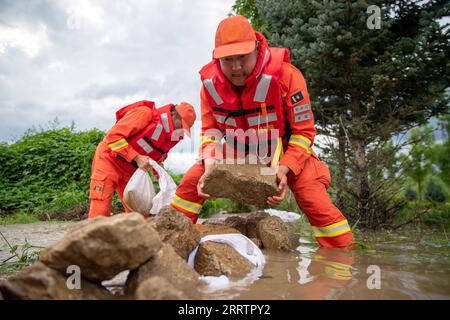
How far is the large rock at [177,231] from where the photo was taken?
260cm

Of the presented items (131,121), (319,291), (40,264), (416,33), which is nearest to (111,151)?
(131,121)

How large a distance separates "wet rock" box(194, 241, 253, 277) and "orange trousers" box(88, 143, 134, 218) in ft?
7.57

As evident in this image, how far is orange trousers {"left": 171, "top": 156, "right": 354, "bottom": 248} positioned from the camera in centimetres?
343

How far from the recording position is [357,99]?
640 centimetres

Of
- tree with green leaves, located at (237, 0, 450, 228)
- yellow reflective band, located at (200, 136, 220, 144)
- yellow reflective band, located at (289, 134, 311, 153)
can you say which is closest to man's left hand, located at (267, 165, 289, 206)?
yellow reflective band, located at (289, 134, 311, 153)

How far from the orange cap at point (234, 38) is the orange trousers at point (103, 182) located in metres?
2.33

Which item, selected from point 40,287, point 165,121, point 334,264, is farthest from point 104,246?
point 165,121

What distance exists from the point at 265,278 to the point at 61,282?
1.22 meters

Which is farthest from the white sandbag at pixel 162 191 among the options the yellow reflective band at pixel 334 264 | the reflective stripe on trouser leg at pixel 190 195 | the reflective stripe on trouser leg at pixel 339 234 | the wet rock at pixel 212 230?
the yellow reflective band at pixel 334 264

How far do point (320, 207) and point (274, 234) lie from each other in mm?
507

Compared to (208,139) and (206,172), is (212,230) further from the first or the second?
(208,139)

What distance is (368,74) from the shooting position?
19.5 ft

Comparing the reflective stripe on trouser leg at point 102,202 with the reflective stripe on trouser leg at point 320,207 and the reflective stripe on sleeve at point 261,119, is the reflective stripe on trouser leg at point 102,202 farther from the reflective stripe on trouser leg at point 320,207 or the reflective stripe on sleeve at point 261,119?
the reflective stripe on trouser leg at point 320,207
